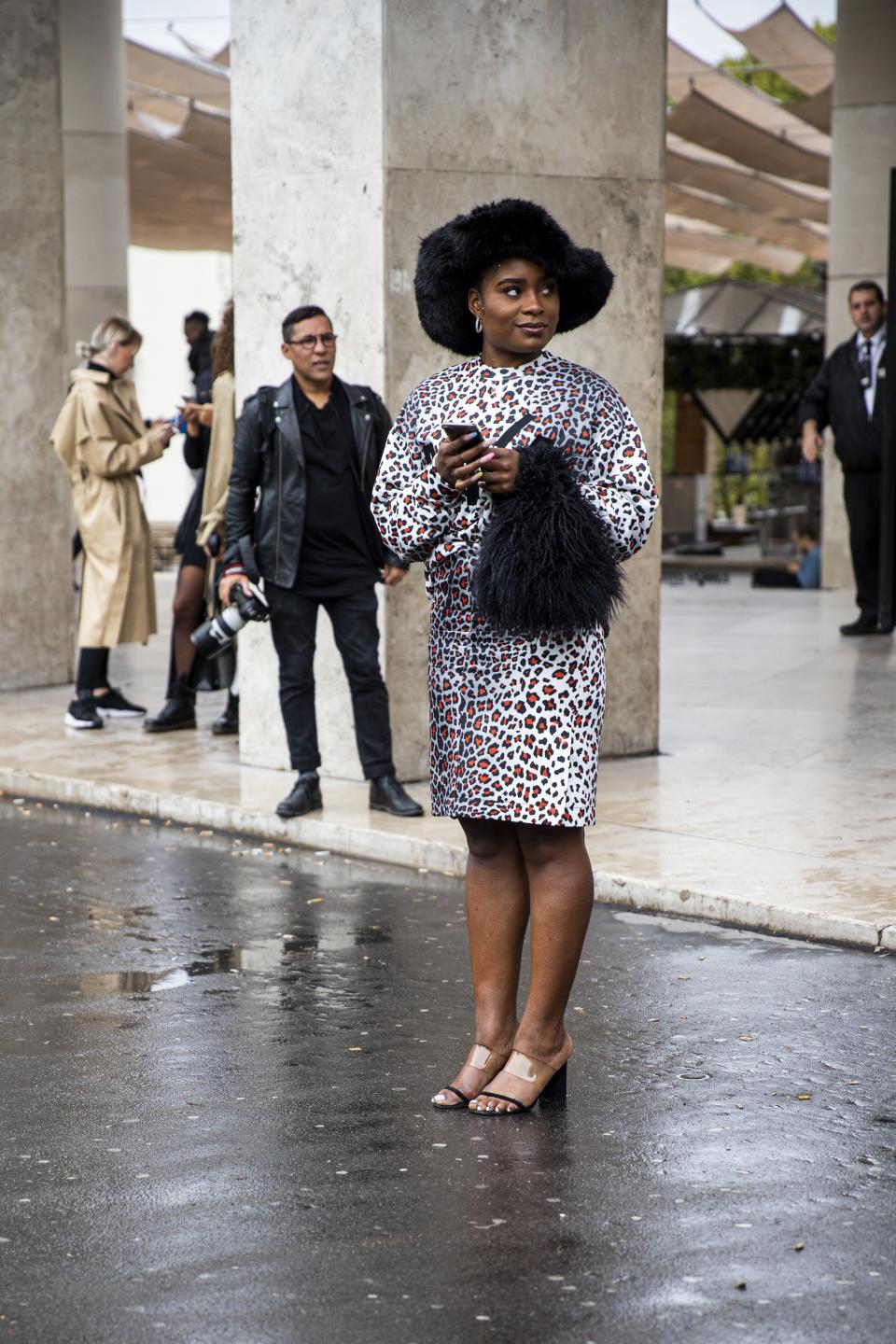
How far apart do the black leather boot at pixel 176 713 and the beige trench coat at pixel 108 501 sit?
460mm

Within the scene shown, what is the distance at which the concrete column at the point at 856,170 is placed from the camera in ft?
61.5

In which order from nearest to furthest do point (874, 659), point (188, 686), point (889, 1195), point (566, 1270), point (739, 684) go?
1. point (566, 1270)
2. point (889, 1195)
3. point (188, 686)
4. point (739, 684)
5. point (874, 659)

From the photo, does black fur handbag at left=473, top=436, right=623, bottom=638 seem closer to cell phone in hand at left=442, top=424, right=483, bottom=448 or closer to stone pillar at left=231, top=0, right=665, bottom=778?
cell phone in hand at left=442, top=424, right=483, bottom=448

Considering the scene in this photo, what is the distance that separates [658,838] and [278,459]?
2124mm

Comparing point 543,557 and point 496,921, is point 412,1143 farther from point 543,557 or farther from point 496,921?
point 543,557

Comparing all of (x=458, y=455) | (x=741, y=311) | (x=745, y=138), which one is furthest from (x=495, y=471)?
(x=745, y=138)

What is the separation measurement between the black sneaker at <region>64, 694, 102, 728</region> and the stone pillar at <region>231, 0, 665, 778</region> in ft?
4.96

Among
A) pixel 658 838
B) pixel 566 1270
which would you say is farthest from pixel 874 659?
pixel 566 1270

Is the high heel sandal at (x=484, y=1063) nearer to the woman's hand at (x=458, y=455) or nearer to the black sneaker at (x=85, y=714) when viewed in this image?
the woman's hand at (x=458, y=455)

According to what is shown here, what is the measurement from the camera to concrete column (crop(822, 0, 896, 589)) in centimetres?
1873

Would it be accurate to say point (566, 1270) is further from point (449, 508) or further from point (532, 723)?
point (449, 508)

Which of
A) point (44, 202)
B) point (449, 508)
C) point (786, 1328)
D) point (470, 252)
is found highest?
point (44, 202)

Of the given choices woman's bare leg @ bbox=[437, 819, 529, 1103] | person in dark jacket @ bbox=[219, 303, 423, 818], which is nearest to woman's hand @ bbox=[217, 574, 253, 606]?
person in dark jacket @ bbox=[219, 303, 423, 818]

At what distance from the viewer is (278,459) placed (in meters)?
8.17
